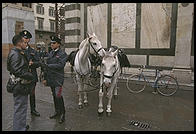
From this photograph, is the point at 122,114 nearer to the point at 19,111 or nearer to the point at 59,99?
the point at 59,99

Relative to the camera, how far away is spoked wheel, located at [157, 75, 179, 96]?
6.77 metres

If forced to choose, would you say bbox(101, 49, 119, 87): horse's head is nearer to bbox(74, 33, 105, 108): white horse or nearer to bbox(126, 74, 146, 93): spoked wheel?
bbox(74, 33, 105, 108): white horse

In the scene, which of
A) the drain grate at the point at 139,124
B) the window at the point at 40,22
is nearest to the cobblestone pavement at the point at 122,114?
the drain grate at the point at 139,124

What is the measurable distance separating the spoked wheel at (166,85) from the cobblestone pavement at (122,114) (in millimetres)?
267

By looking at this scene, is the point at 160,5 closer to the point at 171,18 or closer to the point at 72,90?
the point at 171,18

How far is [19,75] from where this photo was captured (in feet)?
10.6

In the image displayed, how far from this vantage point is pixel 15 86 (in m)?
3.30

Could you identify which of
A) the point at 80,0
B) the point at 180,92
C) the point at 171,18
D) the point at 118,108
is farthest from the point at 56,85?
the point at 80,0

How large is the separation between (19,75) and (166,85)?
566cm

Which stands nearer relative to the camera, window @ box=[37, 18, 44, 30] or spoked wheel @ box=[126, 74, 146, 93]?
spoked wheel @ box=[126, 74, 146, 93]

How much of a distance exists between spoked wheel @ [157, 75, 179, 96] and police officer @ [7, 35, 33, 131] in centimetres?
525

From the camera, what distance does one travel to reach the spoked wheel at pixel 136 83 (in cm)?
722

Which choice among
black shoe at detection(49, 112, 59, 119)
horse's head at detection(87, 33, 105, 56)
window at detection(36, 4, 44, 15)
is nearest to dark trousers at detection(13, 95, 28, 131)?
black shoe at detection(49, 112, 59, 119)

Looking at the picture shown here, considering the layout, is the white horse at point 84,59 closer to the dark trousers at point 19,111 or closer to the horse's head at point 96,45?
the horse's head at point 96,45
